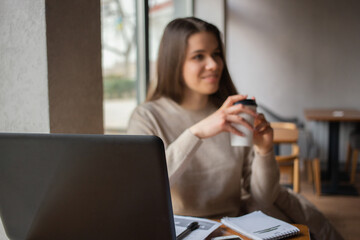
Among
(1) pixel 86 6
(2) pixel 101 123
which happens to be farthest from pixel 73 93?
(1) pixel 86 6

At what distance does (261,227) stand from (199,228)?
0.55ft

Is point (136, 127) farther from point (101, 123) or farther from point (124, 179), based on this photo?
point (124, 179)

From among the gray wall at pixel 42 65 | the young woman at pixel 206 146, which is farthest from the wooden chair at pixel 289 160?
the gray wall at pixel 42 65

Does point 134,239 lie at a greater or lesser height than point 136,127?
lesser

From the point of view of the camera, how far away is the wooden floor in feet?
9.86

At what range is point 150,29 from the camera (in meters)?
3.10

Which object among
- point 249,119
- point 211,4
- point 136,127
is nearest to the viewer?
point 249,119

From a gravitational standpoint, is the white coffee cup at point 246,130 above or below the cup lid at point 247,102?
below

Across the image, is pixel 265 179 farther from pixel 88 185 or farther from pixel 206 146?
pixel 88 185

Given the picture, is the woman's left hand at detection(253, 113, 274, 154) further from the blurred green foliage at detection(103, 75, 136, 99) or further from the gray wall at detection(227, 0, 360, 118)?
the gray wall at detection(227, 0, 360, 118)

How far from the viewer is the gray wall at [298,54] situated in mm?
5285

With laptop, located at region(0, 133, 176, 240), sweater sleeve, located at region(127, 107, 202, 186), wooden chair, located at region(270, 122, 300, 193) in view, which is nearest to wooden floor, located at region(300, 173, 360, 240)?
wooden chair, located at region(270, 122, 300, 193)

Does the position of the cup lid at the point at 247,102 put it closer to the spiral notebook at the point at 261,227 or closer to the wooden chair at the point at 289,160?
the spiral notebook at the point at 261,227

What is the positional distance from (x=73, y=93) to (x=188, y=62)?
473 millimetres
